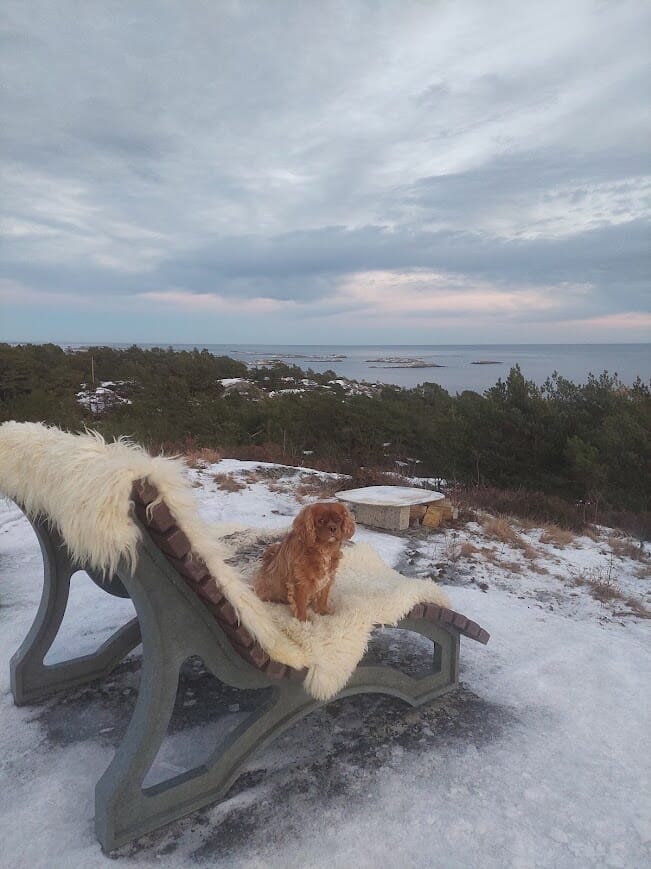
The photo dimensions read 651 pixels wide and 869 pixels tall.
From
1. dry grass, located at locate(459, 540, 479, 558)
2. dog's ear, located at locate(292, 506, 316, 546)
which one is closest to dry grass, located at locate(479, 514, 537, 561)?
dry grass, located at locate(459, 540, 479, 558)

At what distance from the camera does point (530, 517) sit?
7.14 m

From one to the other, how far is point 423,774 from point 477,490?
6.37m

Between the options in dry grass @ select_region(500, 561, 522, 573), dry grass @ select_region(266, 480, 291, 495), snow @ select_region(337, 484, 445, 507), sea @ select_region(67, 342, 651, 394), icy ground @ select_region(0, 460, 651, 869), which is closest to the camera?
icy ground @ select_region(0, 460, 651, 869)

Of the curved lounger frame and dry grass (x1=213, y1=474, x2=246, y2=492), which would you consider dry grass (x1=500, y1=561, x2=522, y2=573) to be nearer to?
the curved lounger frame

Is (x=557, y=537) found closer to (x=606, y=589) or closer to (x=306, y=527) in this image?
(x=606, y=589)

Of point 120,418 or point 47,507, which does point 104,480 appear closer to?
point 47,507

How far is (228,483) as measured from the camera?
7023mm

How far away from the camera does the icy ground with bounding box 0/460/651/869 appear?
1.87m

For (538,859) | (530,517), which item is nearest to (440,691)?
(538,859)

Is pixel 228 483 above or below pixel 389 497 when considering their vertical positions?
below

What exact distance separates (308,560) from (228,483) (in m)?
4.90

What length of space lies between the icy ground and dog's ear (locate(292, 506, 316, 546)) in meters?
0.49

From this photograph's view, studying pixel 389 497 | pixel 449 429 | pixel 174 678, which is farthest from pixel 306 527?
pixel 449 429

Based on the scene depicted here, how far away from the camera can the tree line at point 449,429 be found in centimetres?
1016
